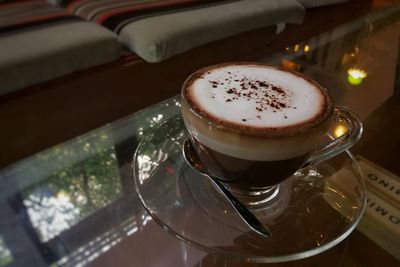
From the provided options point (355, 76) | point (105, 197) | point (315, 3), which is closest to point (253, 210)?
point (105, 197)

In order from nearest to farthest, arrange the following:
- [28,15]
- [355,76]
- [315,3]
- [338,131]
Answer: [338,131]
[355,76]
[28,15]
[315,3]

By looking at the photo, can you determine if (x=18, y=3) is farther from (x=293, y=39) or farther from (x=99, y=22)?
(x=293, y=39)

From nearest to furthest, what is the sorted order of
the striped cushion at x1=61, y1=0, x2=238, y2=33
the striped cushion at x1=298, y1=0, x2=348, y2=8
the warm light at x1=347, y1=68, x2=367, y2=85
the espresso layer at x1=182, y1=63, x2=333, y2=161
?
the espresso layer at x1=182, y1=63, x2=333, y2=161 < the warm light at x1=347, y1=68, x2=367, y2=85 < the striped cushion at x1=61, y1=0, x2=238, y2=33 < the striped cushion at x1=298, y1=0, x2=348, y2=8

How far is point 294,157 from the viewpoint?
0.43 metres

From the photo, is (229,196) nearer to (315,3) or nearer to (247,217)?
(247,217)

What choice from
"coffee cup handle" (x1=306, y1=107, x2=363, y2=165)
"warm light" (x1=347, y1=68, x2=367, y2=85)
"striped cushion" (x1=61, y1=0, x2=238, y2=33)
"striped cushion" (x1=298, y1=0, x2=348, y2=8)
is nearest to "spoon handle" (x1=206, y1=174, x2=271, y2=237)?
"coffee cup handle" (x1=306, y1=107, x2=363, y2=165)

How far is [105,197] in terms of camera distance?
0.58 meters

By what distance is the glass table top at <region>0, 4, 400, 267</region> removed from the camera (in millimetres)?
496

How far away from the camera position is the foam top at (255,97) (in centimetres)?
41

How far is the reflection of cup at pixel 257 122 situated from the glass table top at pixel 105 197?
0.12m

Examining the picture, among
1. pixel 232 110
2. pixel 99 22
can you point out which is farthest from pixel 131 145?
pixel 99 22

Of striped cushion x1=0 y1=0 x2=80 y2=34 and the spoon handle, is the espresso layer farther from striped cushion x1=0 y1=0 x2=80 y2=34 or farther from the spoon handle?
striped cushion x1=0 y1=0 x2=80 y2=34

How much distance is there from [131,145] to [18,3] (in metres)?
0.77

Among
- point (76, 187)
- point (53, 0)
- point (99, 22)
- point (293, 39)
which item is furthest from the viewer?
point (293, 39)
